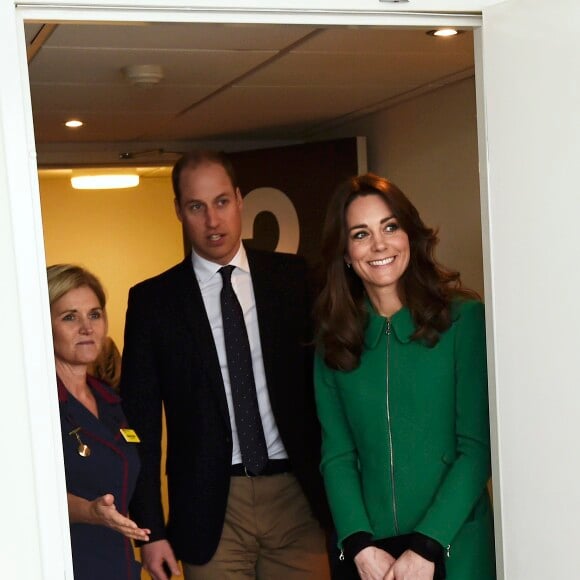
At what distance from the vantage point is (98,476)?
2.84 meters

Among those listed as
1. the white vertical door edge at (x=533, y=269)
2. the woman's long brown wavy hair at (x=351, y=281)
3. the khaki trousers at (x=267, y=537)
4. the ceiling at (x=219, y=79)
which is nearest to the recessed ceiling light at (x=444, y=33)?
the ceiling at (x=219, y=79)

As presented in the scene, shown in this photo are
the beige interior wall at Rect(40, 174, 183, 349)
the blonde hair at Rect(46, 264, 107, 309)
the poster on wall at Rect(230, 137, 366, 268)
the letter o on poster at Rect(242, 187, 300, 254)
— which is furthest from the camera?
the beige interior wall at Rect(40, 174, 183, 349)

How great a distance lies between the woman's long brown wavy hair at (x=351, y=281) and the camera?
2662mm

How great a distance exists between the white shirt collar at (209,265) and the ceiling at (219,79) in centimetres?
64

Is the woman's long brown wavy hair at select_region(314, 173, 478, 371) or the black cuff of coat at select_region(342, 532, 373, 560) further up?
the woman's long brown wavy hair at select_region(314, 173, 478, 371)

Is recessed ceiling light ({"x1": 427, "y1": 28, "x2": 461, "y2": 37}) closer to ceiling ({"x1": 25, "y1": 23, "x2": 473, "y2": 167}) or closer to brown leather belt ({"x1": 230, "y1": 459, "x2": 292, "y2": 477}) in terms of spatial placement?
ceiling ({"x1": 25, "y1": 23, "x2": 473, "y2": 167})

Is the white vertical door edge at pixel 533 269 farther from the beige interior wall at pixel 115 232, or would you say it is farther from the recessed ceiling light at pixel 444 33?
the beige interior wall at pixel 115 232

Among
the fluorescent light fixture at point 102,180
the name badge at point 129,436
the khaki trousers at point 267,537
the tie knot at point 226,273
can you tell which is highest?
the fluorescent light fixture at point 102,180

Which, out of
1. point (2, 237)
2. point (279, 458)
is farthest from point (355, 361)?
point (2, 237)

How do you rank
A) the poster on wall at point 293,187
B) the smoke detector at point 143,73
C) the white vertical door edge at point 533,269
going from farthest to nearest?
1. the poster on wall at point 293,187
2. the smoke detector at point 143,73
3. the white vertical door edge at point 533,269

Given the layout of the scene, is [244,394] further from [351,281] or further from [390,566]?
[390,566]

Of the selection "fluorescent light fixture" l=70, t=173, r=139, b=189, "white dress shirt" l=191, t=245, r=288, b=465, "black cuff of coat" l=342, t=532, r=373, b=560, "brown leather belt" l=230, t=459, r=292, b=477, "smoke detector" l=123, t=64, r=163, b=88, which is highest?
"smoke detector" l=123, t=64, r=163, b=88

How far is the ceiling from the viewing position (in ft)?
9.86

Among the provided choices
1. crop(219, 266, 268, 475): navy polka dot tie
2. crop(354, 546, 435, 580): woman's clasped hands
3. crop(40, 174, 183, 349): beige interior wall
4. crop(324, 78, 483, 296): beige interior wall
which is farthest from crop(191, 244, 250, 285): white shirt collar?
crop(40, 174, 183, 349): beige interior wall
